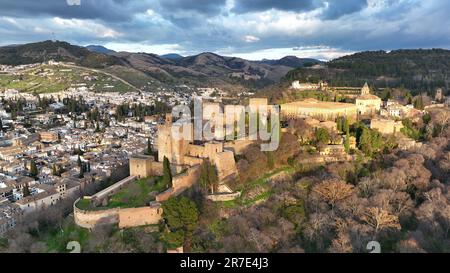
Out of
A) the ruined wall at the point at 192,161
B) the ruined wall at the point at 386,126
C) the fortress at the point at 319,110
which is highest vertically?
the fortress at the point at 319,110

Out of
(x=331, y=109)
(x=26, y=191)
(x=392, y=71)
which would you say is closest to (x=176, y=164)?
(x=26, y=191)

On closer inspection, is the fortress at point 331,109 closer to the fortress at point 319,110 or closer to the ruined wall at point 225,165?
the fortress at point 319,110

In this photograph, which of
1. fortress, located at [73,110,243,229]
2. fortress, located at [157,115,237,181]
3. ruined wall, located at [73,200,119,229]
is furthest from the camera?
fortress, located at [157,115,237,181]

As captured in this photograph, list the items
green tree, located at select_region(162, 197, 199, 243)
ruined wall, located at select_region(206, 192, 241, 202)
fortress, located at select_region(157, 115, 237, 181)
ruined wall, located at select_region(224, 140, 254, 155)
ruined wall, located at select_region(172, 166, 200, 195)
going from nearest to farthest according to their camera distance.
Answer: green tree, located at select_region(162, 197, 199, 243) < ruined wall, located at select_region(172, 166, 200, 195) < ruined wall, located at select_region(206, 192, 241, 202) < fortress, located at select_region(157, 115, 237, 181) < ruined wall, located at select_region(224, 140, 254, 155)

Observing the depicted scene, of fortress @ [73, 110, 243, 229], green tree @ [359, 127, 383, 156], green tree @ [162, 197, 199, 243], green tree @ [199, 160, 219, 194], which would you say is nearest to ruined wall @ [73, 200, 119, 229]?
fortress @ [73, 110, 243, 229]

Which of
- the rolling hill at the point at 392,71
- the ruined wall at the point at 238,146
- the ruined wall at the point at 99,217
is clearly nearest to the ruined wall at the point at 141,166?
the ruined wall at the point at 99,217

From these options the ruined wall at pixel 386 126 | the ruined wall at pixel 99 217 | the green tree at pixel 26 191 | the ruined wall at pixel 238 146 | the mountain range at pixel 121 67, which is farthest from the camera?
the mountain range at pixel 121 67

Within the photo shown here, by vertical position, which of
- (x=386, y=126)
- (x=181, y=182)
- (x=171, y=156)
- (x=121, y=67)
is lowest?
(x=181, y=182)

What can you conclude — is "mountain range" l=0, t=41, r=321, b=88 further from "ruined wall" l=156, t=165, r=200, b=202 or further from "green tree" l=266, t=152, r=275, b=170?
"ruined wall" l=156, t=165, r=200, b=202

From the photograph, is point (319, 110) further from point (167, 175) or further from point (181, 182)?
point (167, 175)

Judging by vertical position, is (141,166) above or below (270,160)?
above

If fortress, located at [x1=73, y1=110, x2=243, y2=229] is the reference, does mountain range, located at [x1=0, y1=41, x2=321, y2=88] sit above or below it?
above
